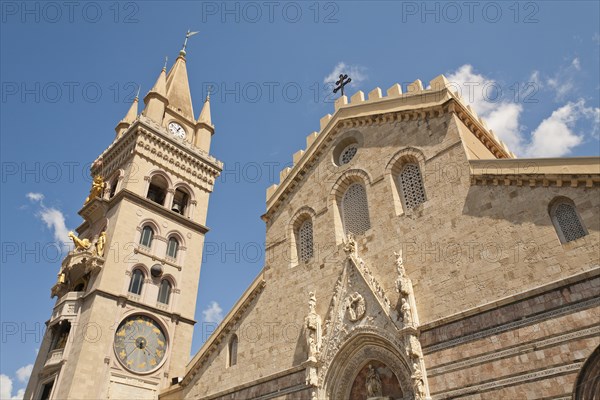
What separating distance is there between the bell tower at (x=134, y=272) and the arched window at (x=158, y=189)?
0.26ft

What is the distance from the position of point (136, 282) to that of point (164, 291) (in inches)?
77.3

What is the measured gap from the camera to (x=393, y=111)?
20469 mm

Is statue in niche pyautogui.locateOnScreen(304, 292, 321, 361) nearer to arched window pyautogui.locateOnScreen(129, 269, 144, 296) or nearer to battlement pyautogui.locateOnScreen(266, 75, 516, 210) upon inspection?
battlement pyautogui.locateOnScreen(266, 75, 516, 210)

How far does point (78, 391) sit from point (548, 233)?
71.5ft

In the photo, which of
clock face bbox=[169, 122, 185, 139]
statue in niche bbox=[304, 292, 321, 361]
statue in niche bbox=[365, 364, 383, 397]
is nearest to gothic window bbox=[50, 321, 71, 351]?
statue in niche bbox=[304, 292, 321, 361]

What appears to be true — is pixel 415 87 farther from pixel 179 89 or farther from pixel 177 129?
pixel 179 89

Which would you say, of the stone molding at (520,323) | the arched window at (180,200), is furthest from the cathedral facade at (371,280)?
the arched window at (180,200)

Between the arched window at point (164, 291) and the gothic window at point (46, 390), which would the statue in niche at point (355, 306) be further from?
A: the gothic window at point (46, 390)

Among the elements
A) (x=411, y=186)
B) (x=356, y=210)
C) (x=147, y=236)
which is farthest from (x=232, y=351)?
(x=147, y=236)

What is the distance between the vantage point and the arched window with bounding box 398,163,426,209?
1839 cm

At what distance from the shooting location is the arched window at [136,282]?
90.7 ft

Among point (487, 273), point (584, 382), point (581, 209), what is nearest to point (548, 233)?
point (581, 209)

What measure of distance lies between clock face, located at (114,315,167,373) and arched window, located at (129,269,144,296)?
160 cm

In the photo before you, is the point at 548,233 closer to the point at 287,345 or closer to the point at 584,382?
the point at 584,382
